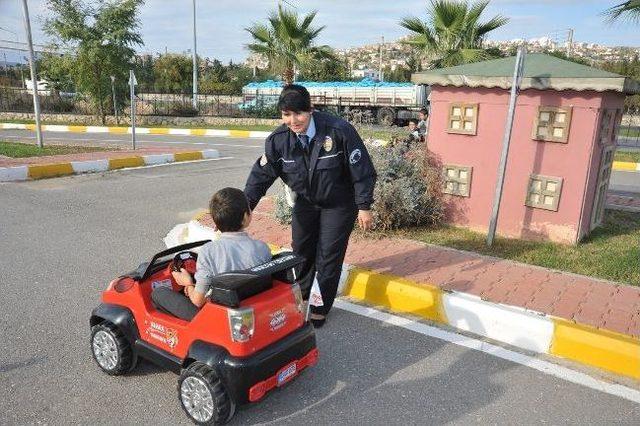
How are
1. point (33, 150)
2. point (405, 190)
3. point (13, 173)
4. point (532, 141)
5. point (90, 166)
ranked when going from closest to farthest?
point (532, 141)
point (405, 190)
point (13, 173)
point (90, 166)
point (33, 150)

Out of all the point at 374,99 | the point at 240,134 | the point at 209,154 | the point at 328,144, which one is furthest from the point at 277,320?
the point at 374,99

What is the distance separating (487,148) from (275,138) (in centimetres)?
306

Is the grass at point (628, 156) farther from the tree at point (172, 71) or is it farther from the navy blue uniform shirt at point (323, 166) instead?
the tree at point (172, 71)

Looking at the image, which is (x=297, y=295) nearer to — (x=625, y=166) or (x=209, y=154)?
(x=209, y=154)

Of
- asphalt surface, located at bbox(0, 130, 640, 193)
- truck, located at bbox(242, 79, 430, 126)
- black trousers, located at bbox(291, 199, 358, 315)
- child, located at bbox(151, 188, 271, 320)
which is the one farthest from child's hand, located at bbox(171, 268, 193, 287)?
truck, located at bbox(242, 79, 430, 126)

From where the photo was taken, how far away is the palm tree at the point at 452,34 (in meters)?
12.9

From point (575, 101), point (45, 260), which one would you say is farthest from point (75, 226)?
point (575, 101)

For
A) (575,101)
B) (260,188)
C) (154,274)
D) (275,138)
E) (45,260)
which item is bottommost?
(45,260)

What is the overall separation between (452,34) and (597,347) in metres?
11.7

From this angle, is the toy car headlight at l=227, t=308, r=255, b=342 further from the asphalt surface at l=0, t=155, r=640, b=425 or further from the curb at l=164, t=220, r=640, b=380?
the curb at l=164, t=220, r=640, b=380

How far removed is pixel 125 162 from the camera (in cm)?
1098

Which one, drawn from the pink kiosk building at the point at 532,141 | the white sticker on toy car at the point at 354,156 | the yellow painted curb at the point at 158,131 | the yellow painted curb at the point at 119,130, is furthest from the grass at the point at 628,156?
the yellow painted curb at the point at 119,130

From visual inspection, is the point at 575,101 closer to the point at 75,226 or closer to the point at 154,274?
the point at 154,274

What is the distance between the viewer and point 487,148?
562 centimetres
